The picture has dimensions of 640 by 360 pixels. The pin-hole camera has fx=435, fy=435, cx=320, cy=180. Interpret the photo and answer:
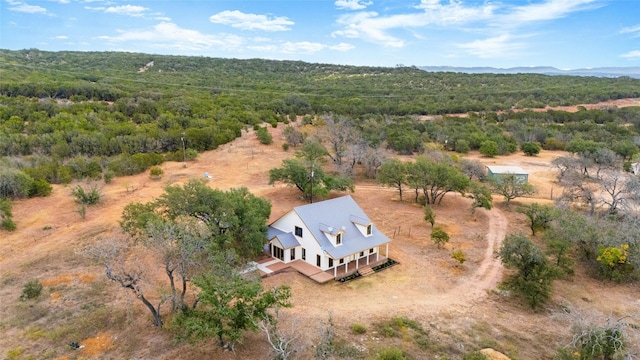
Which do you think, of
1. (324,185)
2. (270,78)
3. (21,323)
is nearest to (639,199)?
(324,185)

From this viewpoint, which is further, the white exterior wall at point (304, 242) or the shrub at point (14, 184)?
the shrub at point (14, 184)

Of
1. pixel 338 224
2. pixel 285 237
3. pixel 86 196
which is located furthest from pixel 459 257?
pixel 86 196

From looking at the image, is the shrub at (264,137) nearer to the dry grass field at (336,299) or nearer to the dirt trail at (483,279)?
the dry grass field at (336,299)

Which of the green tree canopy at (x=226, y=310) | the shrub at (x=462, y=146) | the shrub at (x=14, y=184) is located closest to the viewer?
the green tree canopy at (x=226, y=310)

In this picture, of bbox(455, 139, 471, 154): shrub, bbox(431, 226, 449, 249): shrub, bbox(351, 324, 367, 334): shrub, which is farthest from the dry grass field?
bbox(455, 139, 471, 154): shrub

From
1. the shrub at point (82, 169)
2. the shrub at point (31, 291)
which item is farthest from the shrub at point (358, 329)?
the shrub at point (82, 169)

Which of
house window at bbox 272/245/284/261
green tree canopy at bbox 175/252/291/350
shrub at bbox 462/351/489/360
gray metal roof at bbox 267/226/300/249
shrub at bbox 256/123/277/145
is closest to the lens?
shrub at bbox 462/351/489/360

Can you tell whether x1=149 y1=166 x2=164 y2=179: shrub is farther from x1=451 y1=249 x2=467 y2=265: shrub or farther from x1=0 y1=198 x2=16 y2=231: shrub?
x1=451 y1=249 x2=467 y2=265: shrub

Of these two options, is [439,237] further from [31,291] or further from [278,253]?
[31,291]
